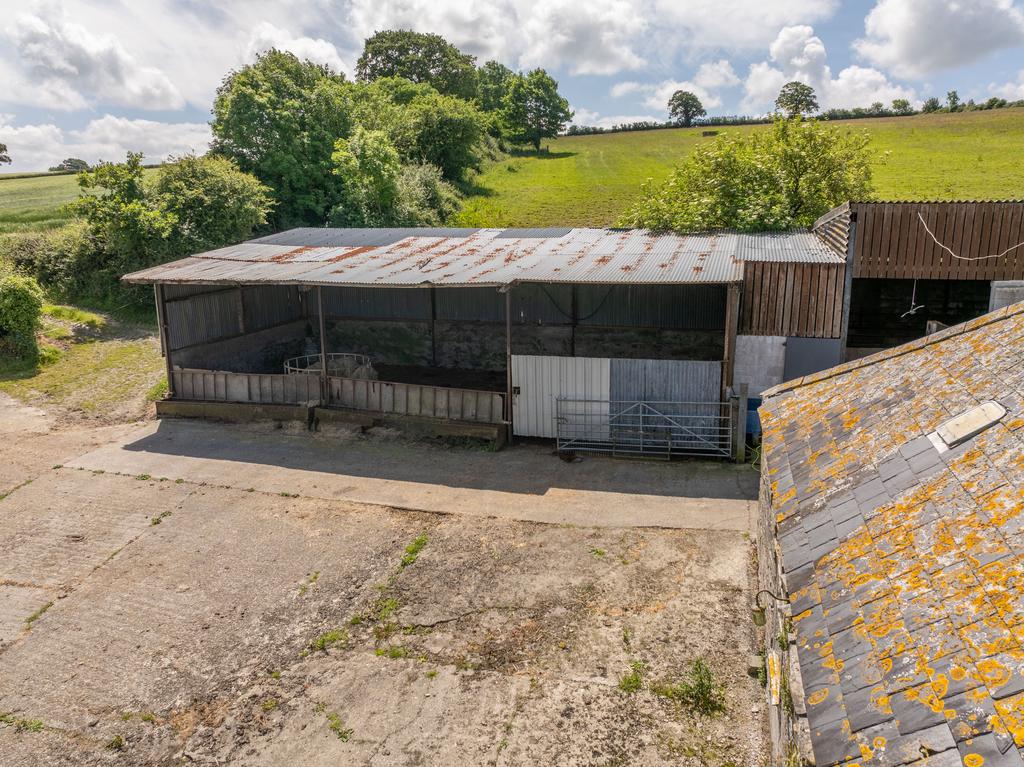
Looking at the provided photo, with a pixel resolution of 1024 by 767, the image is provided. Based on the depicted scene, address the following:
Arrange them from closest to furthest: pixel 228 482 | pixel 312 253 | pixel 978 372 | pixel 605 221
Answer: pixel 978 372
pixel 228 482
pixel 312 253
pixel 605 221

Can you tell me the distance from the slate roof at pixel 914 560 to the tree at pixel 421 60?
6656 cm

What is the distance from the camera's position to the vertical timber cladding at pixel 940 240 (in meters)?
15.6

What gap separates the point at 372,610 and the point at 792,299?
931cm

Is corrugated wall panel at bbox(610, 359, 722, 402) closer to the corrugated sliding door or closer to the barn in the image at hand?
the barn

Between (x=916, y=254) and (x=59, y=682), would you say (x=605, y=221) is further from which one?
(x=59, y=682)

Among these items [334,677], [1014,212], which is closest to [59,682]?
[334,677]

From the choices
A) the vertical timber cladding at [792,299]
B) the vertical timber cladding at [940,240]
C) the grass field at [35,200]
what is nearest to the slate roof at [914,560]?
the vertical timber cladding at [792,299]

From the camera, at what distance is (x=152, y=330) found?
931 inches

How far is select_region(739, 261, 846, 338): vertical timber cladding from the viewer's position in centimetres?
1303

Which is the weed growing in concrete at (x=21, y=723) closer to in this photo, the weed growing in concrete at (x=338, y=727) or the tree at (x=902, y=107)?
the weed growing in concrete at (x=338, y=727)

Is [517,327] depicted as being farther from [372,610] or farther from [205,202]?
[205,202]

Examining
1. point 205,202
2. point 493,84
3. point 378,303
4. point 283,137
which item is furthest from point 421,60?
point 378,303

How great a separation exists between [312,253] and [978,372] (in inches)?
635

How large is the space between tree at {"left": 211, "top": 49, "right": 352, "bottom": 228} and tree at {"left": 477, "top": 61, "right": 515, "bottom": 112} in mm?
35142
